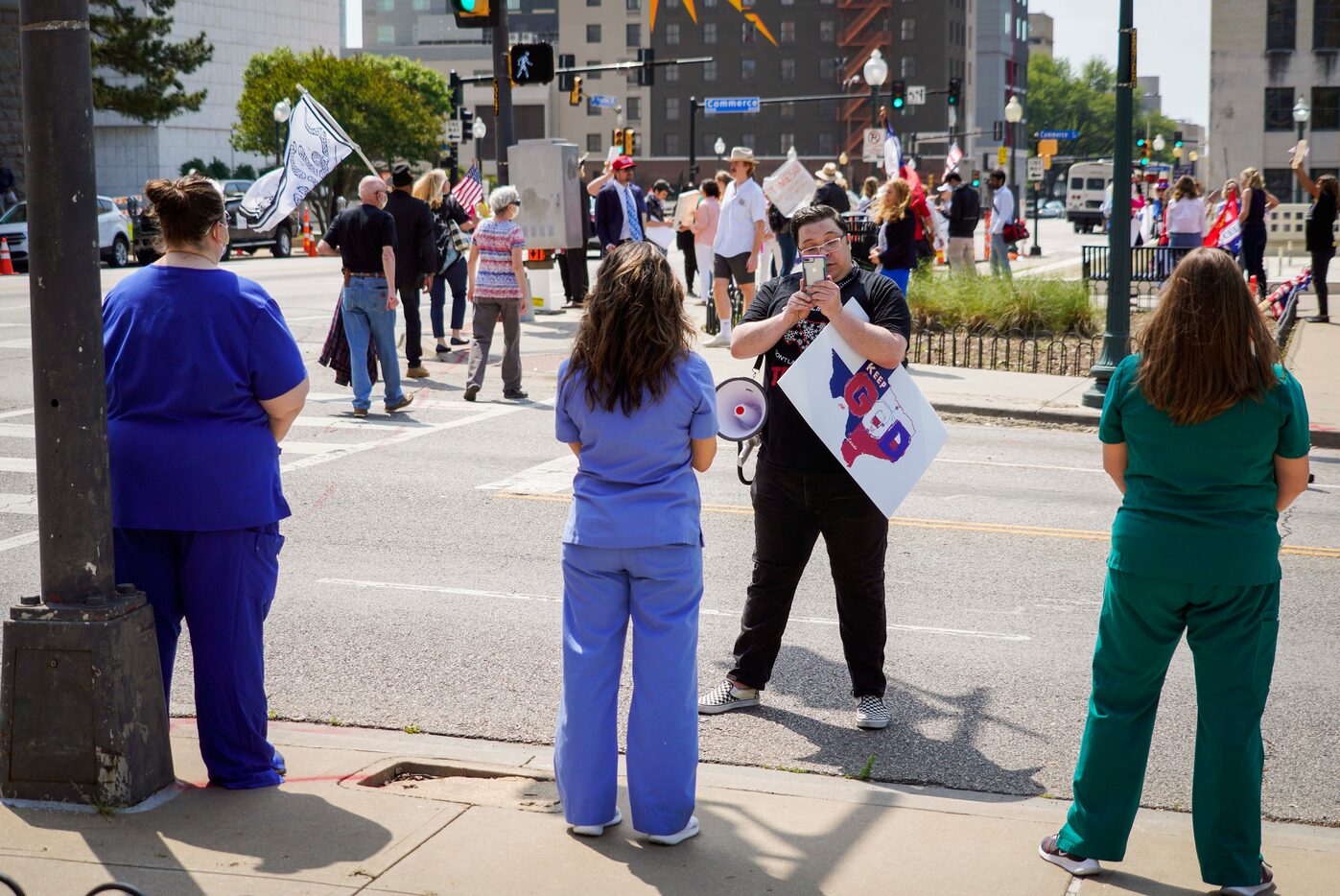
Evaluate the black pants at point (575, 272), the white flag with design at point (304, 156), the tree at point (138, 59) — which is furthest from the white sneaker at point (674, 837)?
the tree at point (138, 59)

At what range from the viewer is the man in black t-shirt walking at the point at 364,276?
12766 millimetres

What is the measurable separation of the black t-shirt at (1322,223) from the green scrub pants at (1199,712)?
1787 cm

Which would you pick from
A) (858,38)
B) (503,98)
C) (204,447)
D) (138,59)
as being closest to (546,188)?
(503,98)

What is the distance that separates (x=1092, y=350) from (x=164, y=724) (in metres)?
14.8

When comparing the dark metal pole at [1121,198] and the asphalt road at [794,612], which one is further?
the dark metal pole at [1121,198]

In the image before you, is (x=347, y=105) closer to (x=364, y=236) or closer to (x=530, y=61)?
(x=530, y=61)

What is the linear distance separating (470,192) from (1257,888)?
17.4m

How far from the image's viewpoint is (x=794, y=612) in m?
7.38

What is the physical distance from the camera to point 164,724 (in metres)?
4.59

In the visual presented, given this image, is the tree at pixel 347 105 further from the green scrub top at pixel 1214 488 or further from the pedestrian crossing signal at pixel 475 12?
the green scrub top at pixel 1214 488

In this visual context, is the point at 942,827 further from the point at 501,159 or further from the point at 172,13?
the point at 172,13

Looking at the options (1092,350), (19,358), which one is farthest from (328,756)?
(1092,350)

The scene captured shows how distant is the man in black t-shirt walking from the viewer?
12.8 m

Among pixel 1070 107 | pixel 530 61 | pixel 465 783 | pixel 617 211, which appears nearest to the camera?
pixel 465 783
